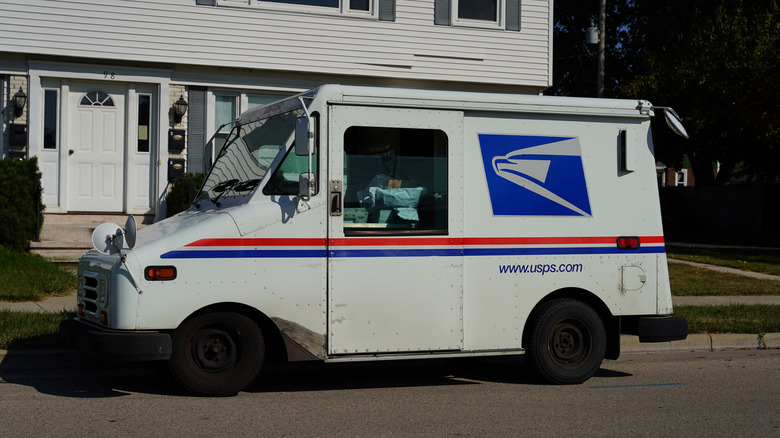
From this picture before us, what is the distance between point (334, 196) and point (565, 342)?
101 inches

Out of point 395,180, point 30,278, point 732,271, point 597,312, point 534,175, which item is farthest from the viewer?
point 732,271

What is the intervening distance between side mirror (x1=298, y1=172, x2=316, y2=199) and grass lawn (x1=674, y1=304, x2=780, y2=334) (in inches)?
225

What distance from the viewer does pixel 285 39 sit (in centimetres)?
1634

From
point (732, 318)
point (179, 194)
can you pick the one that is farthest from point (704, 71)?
point (179, 194)

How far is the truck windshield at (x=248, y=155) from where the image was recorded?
7.51m

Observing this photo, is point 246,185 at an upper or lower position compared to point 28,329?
upper

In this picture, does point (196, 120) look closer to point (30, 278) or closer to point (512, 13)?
point (30, 278)

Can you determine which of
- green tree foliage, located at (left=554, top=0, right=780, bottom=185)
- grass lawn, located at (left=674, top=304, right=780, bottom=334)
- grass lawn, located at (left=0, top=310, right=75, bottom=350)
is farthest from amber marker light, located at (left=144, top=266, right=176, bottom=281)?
green tree foliage, located at (left=554, top=0, right=780, bottom=185)

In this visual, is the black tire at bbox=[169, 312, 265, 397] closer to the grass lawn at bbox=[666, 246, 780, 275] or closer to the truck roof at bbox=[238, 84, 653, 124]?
the truck roof at bbox=[238, 84, 653, 124]

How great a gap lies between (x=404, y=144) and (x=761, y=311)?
6.87 meters

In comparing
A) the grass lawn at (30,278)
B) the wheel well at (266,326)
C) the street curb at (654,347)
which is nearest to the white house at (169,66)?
the grass lawn at (30,278)

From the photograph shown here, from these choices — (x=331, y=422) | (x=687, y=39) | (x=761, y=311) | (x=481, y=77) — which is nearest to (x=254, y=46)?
(x=481, y=77)

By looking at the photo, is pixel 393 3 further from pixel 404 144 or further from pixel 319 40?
pixel 404 144

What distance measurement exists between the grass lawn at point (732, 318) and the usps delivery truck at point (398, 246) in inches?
110
